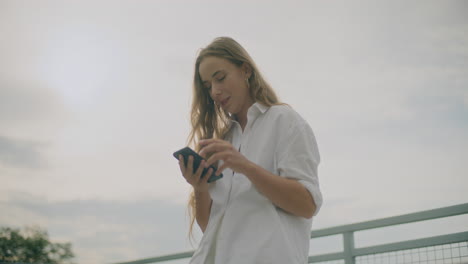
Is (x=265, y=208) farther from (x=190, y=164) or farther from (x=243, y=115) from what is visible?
(x=243, y=115)

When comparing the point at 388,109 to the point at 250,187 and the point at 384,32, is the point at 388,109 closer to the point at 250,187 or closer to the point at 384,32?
the point at 384,32

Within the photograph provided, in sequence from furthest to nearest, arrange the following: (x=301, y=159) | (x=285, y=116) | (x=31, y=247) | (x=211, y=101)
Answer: (x=31, y=247) → (x=211, y=101) → (x=285, y=116) → (x=301, y=159)

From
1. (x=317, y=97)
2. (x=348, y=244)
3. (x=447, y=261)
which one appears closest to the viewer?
(x=447, y=261)

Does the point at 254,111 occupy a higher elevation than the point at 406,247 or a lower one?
higher

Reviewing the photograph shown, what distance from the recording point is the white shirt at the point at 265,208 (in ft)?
5.29

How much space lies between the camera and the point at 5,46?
12.0 m

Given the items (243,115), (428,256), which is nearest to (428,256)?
(428,256)

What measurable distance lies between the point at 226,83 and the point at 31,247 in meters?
27.4

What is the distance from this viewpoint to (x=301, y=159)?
1.73m

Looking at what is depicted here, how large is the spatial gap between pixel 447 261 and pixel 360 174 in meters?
3.52

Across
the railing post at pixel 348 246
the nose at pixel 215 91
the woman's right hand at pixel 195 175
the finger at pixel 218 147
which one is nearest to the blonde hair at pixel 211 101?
the nose at pixel 215 91

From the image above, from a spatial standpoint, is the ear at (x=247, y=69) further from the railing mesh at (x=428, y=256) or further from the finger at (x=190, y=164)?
the railing mesh at (x=428, y=256)

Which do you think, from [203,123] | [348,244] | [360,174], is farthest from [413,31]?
[203,123]

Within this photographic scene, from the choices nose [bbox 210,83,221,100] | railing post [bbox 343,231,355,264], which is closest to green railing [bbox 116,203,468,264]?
railing post [bbox 343,231,355,264]
